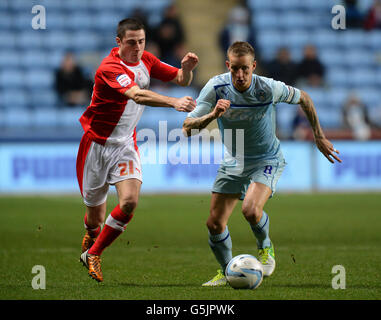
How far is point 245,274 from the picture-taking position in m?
5.87

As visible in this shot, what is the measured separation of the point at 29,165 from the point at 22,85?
4.49 m

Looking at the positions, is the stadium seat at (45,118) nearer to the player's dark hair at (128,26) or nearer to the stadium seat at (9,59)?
the stadium seat at (9,59)

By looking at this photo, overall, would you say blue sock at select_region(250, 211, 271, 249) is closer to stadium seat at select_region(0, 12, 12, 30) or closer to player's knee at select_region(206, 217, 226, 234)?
player's knee at select_region(206, 217, 226, 234)

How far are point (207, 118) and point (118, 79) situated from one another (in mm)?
1026

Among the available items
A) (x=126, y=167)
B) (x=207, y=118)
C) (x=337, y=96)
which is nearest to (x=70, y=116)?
(x=337, y=96)

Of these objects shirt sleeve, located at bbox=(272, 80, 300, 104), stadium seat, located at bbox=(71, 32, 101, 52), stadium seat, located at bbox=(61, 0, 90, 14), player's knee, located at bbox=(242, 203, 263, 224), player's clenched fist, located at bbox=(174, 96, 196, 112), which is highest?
stadium seat, located at bbox=(61, 0, 90, 14)

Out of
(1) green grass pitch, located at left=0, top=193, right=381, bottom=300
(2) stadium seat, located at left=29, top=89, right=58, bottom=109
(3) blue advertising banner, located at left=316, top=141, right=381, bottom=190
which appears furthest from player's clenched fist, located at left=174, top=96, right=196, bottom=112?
(2) stadium seat, located at left=29, top=89, right=58, bottom=109

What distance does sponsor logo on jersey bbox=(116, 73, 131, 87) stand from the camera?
6.24m

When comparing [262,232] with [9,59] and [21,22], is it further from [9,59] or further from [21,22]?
[21,22]

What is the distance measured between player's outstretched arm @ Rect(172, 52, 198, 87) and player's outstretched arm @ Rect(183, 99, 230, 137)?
738mm

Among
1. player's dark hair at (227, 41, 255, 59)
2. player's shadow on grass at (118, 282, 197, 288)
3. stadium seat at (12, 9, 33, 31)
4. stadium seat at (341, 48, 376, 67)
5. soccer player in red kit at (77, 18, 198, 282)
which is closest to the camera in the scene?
player's dark hair at (227, 41, 255, 59)

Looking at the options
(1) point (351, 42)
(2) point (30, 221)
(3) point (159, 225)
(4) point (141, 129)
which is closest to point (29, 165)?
(4) point (141, 129)

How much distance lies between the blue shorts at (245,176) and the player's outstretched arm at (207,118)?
2.38 feet

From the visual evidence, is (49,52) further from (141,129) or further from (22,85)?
(141,129)
